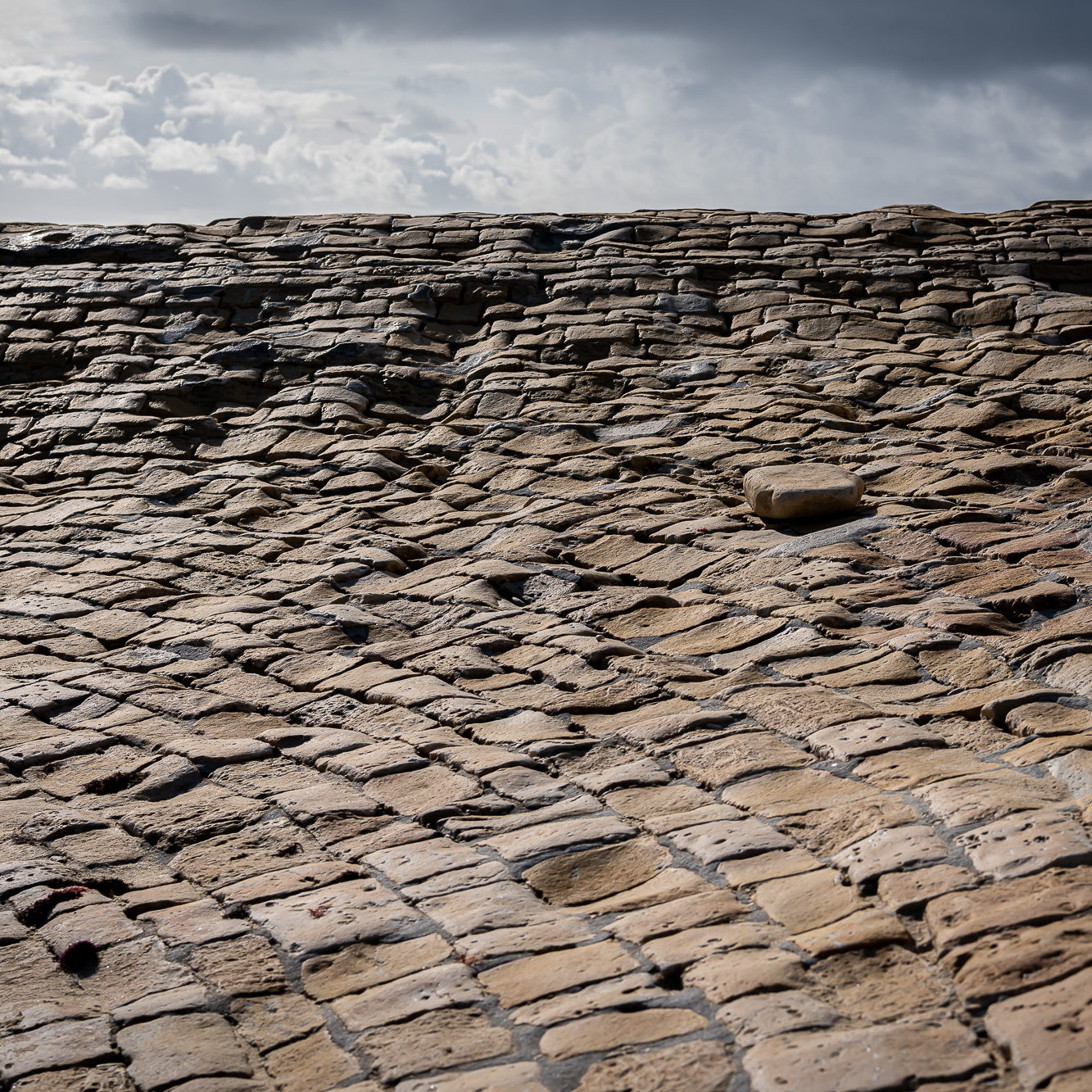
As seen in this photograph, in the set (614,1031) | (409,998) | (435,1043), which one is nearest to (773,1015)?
(614,1031)

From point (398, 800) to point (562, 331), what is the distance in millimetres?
5333

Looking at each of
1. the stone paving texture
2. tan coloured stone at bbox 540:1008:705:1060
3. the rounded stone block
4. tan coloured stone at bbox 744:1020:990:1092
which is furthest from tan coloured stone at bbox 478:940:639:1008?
the rounded stone block

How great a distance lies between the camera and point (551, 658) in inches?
179

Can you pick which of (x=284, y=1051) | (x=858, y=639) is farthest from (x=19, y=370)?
(x=284, y=1051)

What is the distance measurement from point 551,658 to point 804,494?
5.40 feet

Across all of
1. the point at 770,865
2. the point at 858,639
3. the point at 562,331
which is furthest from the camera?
the point at 562,331

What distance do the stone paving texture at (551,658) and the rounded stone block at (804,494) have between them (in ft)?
0.16

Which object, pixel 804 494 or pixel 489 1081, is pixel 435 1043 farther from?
pixel 804 494

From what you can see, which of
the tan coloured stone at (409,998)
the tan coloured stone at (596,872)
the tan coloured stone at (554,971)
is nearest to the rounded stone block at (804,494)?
the tan coloured stone at (596,872)

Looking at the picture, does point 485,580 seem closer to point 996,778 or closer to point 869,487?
point 869,487

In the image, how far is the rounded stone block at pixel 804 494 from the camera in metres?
5.48

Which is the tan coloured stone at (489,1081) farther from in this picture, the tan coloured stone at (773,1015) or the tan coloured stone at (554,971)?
the tan coloured stone at (773,1015)

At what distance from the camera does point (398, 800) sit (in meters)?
3.60

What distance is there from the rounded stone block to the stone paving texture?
5 cm
